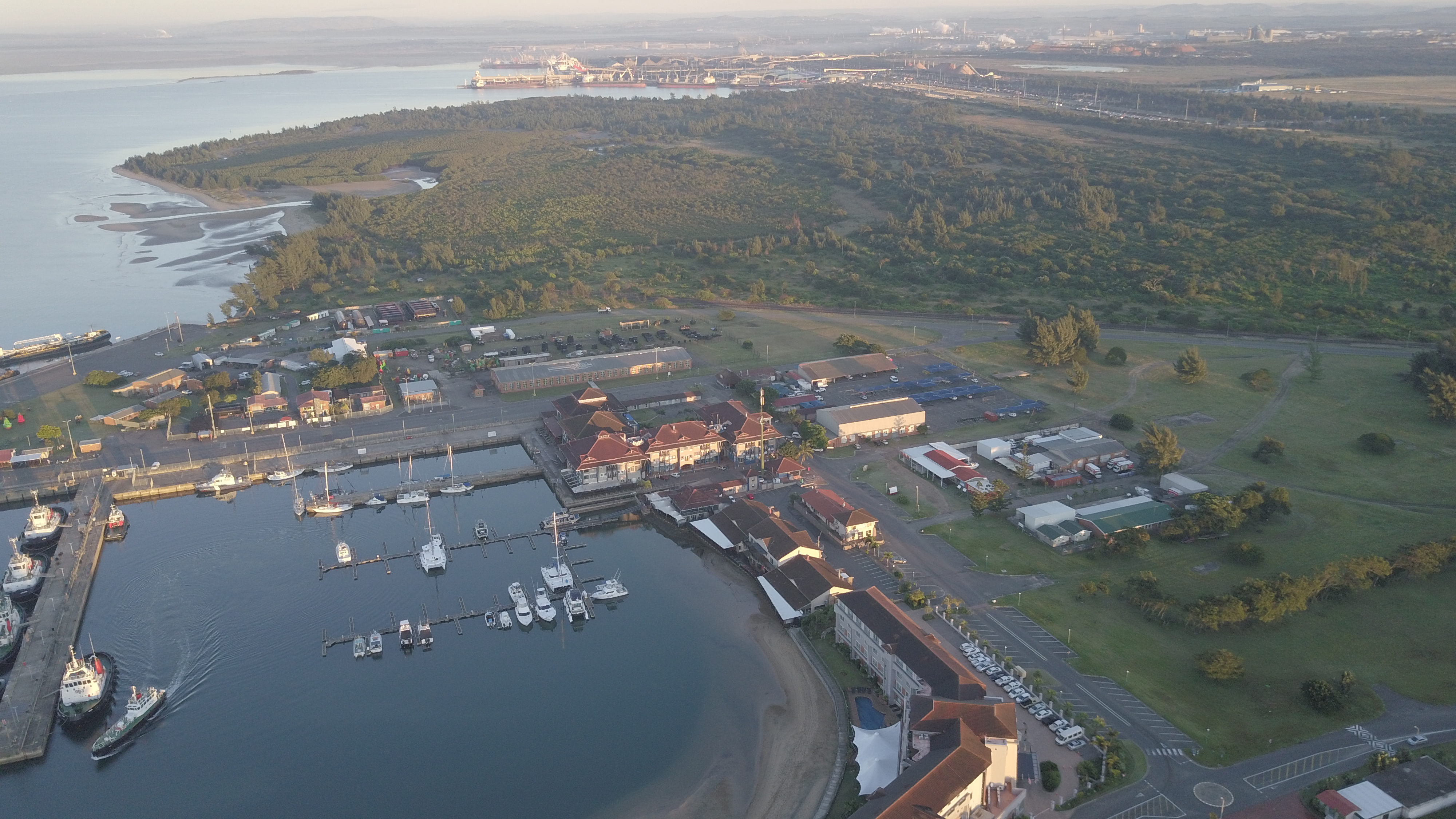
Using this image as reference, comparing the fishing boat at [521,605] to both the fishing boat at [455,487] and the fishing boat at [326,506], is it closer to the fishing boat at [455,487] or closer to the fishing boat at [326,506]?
the fishing boat at [455,487]

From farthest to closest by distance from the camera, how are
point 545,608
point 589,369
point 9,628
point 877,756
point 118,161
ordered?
1. point 118,161
2. point 589,369
3. point 545,608
4. point 9,628
5. point 877,756

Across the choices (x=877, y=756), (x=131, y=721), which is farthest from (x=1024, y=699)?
(x=131, y=721)

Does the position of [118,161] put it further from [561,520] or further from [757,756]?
[757,756]

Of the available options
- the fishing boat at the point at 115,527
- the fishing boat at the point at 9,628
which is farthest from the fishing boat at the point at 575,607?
the fishing boat at the point at 115,527

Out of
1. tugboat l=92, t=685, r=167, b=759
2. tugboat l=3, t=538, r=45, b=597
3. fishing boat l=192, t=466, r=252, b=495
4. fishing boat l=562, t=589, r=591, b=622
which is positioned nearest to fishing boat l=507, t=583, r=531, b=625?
fishing boat l=562, t=589, r=591, b=622

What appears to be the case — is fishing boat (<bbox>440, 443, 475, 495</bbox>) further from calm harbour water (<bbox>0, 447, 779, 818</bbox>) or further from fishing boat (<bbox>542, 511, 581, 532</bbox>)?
fishing boat (<bbox>542, 511, 581, 532</bbox>)

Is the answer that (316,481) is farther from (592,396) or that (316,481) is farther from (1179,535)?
(1179,535)
